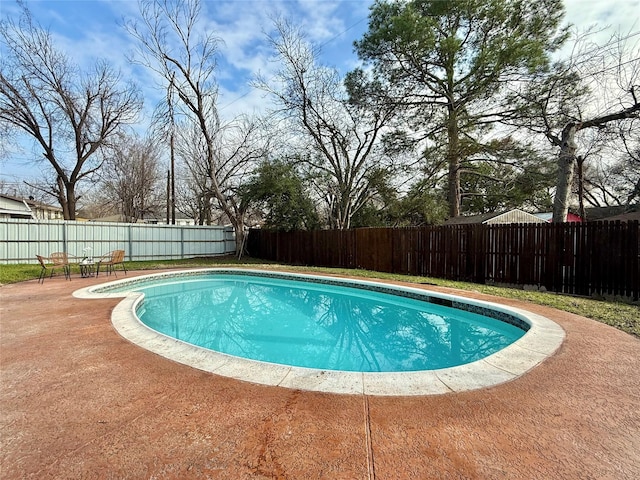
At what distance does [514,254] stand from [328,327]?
5.27 metres

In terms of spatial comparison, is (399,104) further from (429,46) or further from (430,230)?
(430,230)

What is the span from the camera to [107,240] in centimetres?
1274

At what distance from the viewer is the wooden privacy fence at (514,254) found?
6.11m

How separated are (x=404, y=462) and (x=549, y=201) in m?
16.6

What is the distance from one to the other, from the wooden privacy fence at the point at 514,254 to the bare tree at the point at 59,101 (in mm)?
13357

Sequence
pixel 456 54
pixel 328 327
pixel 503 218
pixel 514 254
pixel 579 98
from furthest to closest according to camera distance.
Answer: pixel 456 54 → pixel 503 218 → pixel 579 98 → pixel 514 254 → pixel 328 327

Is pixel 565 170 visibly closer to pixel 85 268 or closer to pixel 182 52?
pixel 85 268

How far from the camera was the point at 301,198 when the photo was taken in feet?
49.4

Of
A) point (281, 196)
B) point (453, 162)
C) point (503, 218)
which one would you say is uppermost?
point (453, 162)

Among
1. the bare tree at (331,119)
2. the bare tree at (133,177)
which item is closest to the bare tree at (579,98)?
the bare tree at (331,119)

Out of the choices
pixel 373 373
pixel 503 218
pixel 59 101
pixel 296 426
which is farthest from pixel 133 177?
pixel 296 426

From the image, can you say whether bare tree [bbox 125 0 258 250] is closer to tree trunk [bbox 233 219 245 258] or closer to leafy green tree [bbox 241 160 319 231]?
tree trunk [bbox 233 219 245 258]

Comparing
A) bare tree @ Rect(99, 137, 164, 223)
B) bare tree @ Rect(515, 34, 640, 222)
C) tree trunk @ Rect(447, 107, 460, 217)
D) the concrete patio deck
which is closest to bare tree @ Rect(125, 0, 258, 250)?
bare tree @ Rect(99, 137, 164, 223)

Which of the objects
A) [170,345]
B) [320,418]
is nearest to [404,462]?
[320,418]
